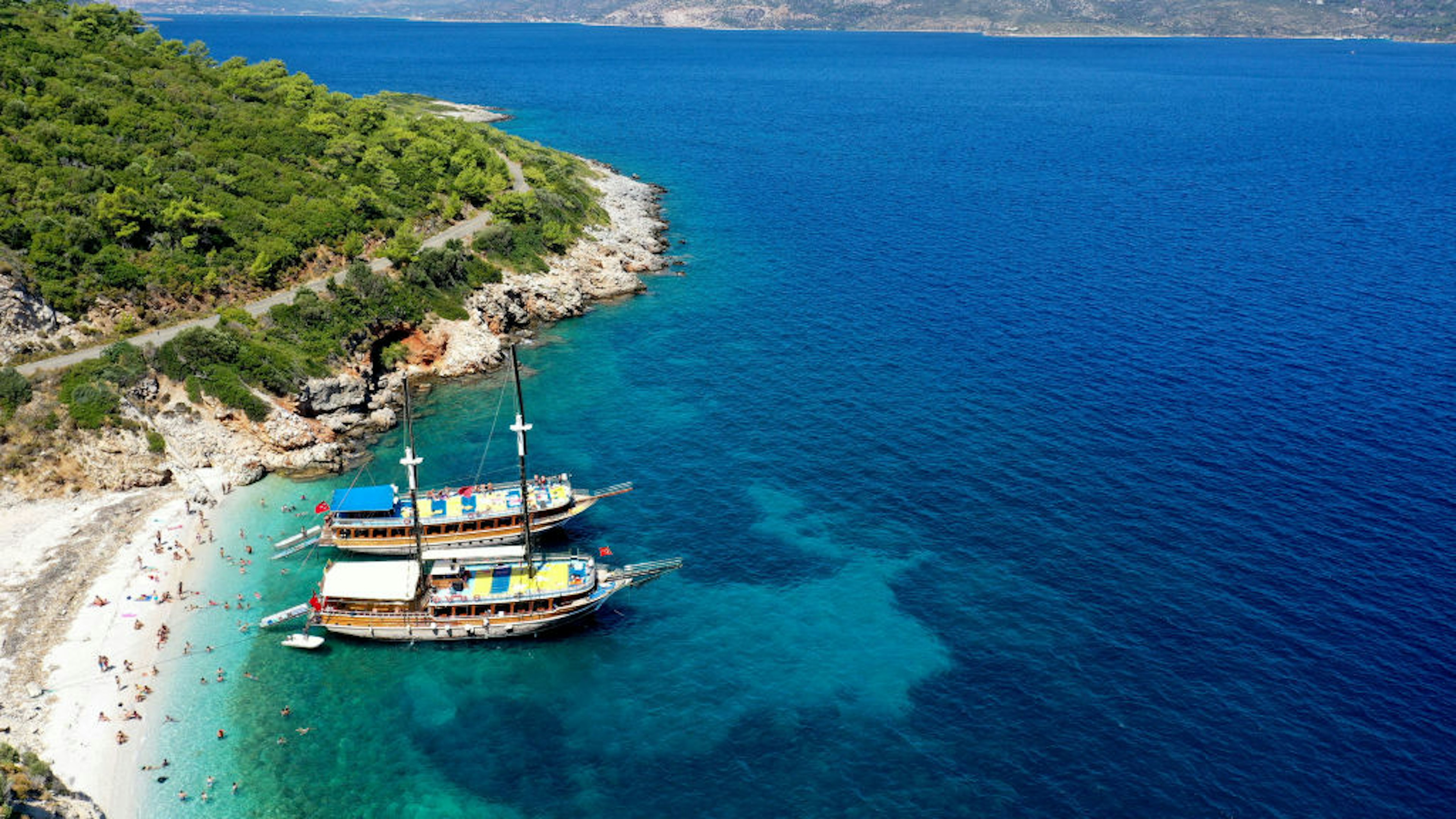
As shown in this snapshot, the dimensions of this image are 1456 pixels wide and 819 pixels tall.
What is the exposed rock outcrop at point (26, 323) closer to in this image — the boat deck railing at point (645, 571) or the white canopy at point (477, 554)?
the white canopy at point (477, 554)

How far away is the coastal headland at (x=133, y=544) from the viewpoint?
175ft

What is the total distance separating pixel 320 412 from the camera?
85.3m

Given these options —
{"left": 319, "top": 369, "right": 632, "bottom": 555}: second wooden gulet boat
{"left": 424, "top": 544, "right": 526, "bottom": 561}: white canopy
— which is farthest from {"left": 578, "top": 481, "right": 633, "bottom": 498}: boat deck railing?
{"left": 424, "top": 544, "right": 526, "bottom": 561}: white canopy

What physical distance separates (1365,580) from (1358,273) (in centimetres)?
7919

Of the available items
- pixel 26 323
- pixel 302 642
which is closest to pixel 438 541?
pixel 302 642

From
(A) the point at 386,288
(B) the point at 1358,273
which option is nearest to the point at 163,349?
(A) the point at 386,288

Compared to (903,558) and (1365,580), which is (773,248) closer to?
(903,558)

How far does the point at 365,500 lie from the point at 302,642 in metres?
12.7

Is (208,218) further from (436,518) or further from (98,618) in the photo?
(98,618)

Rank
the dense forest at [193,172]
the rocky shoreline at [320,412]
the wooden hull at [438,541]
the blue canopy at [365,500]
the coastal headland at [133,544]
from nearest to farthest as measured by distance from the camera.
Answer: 1. the coastal headland at [133,544]
2. the wooden hull at [438,541]
3. the blue canopy at [365,500]
4. the rocky shoreline at [320,412]
5. the dense forest at [193,172]

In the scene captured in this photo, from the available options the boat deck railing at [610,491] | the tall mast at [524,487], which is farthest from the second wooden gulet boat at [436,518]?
the tall mast at [524,487]

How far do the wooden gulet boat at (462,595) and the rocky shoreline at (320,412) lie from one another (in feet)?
64.7

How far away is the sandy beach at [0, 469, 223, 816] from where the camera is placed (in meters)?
52.2

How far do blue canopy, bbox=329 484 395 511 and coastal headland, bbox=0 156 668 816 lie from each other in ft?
25.4
